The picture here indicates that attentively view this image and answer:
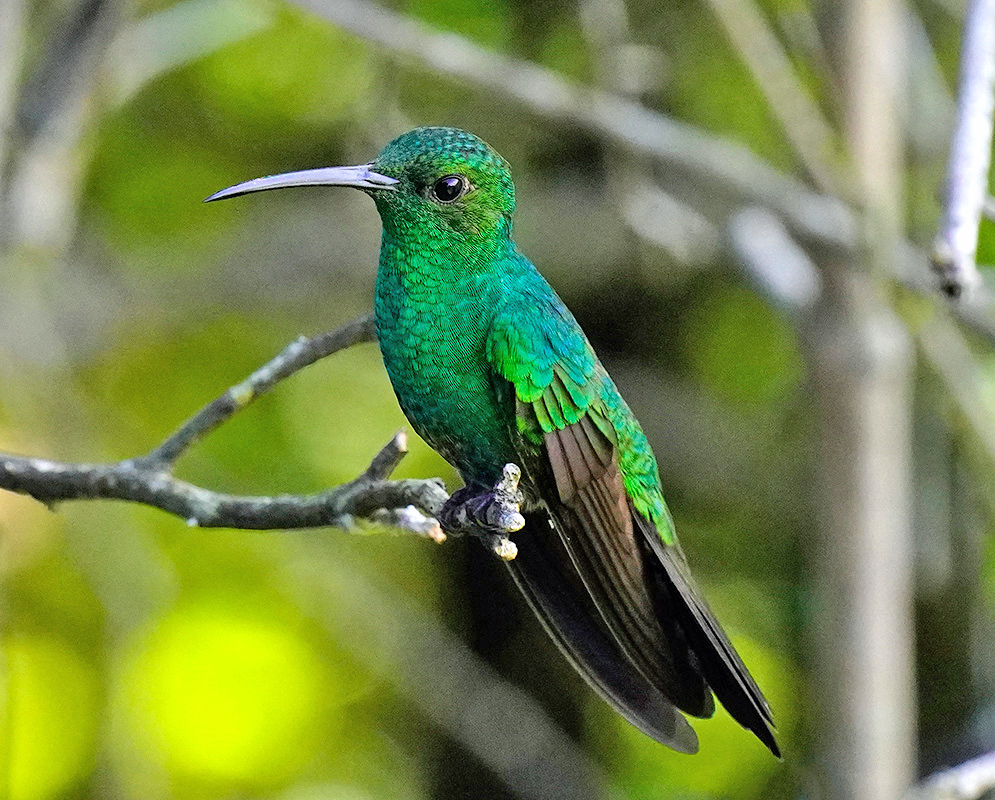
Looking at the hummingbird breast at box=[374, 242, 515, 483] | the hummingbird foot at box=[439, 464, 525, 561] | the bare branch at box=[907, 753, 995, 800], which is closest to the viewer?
the hummingbird foot at box=[439, 464, 525, 561]

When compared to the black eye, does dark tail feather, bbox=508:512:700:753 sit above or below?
below

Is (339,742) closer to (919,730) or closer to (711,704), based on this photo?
(919,730)

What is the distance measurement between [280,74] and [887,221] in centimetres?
222

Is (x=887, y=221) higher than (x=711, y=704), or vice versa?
(x=887, y=221)

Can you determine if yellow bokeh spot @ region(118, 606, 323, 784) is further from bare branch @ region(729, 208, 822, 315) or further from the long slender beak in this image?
the long slender beak

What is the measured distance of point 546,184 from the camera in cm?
456

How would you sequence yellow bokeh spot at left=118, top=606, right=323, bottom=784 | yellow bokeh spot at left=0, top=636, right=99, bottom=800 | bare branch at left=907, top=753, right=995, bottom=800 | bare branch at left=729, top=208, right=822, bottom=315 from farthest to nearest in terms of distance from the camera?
1. yellow bokeh spot at left=118, top=606, right=323, bottom=784
2. yellow bokeh spot at left=0, top=636, right=99, bottom=800
3. bare branch at left=729, top=208, right=822, bottom=315
4. bare branch at left=907, top=753, right=995, bottom=800

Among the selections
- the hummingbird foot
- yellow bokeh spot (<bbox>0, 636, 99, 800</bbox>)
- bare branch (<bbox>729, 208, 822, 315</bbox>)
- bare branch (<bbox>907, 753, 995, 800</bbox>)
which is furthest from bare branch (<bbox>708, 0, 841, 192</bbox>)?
yellow bokeh spot (<bbox>0, 636, 99, 800</bbox>)

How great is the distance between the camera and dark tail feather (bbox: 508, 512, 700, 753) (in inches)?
68.7

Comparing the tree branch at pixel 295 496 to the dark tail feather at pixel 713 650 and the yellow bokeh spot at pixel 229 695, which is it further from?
the yellow bokeh spot at pixel 229 695

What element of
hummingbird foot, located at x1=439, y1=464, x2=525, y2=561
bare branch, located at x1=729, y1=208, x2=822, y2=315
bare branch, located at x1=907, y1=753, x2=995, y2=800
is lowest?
bare branch, located at x1=907, y1=753, x2=995, y2=800

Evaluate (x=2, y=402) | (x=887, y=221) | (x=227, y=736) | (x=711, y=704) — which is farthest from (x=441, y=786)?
(x=711, y=704)

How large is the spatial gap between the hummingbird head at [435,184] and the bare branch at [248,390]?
212 millimetres

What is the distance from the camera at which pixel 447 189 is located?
1.83 meters
